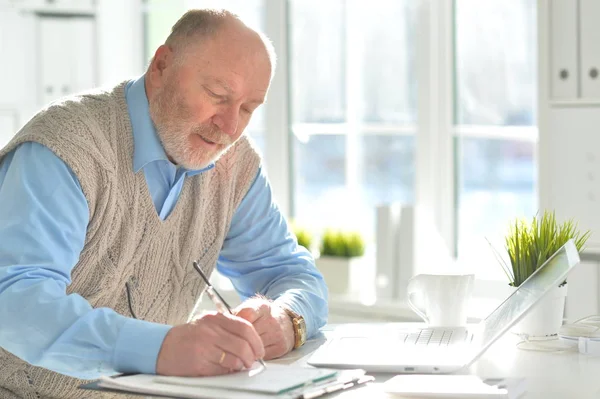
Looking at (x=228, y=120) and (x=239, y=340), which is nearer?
(x=239, y=340)

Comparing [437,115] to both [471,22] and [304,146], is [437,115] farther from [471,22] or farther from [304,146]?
[304,146]

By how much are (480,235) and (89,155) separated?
2.04 metres

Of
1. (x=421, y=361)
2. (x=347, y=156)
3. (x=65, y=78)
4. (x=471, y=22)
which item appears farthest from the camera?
(x=65, y=78)

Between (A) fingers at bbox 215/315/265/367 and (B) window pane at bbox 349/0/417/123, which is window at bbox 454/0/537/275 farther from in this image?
(A) fingers at bbox 215/315/265/367

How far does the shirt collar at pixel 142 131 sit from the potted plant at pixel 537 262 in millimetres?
747

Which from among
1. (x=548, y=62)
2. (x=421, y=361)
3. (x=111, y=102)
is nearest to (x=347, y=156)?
(x=548, y=62)

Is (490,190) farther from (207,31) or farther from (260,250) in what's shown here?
(207,31)

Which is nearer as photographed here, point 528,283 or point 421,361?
point 421,361

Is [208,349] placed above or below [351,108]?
below

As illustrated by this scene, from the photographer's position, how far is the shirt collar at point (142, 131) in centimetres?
204

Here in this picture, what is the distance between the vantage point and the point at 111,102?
206 cm

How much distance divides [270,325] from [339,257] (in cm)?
195

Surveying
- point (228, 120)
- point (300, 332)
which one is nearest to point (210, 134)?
point (228, 120)

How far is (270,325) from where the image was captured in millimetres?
1816
